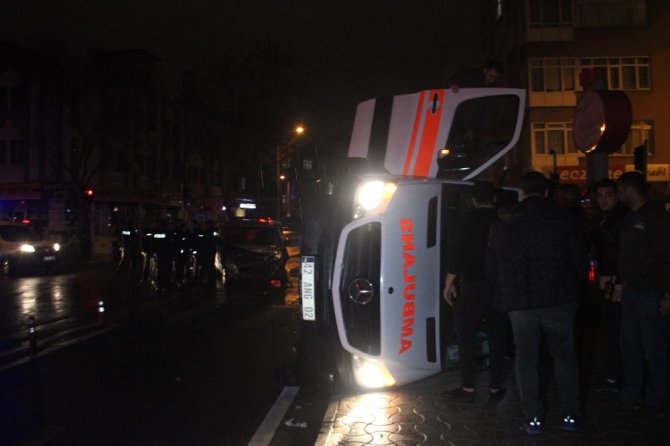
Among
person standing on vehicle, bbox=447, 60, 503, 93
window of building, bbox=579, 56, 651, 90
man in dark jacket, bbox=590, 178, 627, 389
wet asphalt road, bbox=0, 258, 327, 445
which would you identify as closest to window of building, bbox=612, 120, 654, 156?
window of building, bbox=579, 56, 651, 90

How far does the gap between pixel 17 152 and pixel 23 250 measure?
1744 centimetres

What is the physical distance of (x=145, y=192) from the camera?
40.7 meters

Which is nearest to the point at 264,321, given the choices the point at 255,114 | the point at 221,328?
the point at 221,328

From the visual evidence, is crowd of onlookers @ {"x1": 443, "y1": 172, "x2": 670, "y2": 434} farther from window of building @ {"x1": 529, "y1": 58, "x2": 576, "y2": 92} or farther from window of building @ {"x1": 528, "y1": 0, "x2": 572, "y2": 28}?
window of building @ {"x1": 528, "y1": 0, "x2": 572, "y2": 28}

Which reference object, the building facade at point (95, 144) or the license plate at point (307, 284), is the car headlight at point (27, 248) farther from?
the license plate at point (307, 284)

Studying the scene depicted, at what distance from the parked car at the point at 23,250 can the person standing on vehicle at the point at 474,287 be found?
18871mm

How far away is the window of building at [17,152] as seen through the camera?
115 feet

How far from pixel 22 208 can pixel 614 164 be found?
32146 mm

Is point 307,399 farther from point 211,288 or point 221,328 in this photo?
point 211,288

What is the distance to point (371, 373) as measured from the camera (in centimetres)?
529

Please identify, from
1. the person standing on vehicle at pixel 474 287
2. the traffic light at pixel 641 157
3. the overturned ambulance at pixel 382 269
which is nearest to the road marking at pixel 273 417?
the overturned ambulance at pixel 382 269

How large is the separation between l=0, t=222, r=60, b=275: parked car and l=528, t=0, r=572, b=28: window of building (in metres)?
23.4

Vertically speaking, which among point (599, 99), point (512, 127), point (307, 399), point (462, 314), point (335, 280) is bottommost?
point (307, 399)

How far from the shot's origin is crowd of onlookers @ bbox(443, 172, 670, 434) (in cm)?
445
